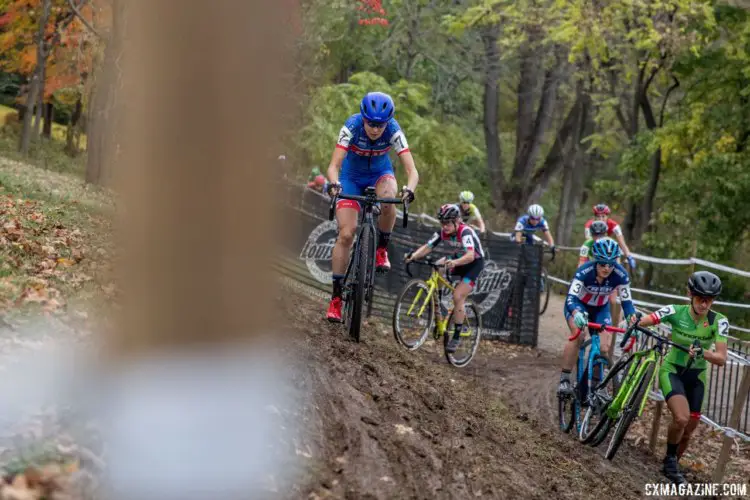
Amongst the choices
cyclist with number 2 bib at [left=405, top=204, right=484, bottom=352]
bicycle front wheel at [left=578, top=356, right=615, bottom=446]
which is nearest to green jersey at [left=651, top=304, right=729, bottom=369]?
bicycle front wheel at [left=578, top=356, right=615, bottom=446]

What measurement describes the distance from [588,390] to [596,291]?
3.70 ft

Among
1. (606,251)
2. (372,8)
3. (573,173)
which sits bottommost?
(606,251)

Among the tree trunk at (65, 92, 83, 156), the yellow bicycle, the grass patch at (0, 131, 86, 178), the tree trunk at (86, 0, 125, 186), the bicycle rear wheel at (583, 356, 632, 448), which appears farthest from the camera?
the tree trunk at (65, 92, 83, 156)

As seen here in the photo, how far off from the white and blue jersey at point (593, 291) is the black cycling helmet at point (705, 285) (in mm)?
1458

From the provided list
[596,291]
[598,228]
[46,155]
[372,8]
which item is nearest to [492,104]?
[372,8]

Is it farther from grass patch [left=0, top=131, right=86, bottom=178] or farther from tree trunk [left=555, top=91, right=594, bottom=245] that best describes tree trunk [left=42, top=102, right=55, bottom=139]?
tree trunk [left=555, top=91, right=594, bottom=245]

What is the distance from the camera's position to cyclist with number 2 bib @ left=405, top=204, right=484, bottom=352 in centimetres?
1247

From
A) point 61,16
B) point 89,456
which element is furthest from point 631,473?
point 61,16

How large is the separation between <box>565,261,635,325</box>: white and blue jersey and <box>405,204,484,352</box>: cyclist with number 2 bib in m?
2.06

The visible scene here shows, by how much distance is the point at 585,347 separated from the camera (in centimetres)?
1044

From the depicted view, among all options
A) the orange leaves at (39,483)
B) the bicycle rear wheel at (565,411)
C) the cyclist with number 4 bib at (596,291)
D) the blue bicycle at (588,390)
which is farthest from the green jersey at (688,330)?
the orange leaves at (39,483)

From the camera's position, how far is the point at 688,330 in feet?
30.3

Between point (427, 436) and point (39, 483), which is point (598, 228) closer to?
point (427, 436)

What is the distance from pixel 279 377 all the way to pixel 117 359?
305cm
